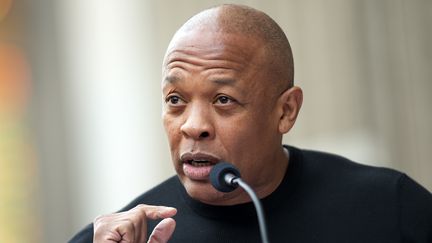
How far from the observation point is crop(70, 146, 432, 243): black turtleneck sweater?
3328mm

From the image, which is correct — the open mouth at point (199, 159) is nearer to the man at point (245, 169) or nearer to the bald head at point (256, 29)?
the man at point (245, 169)

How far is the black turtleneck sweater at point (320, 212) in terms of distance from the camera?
131 inches

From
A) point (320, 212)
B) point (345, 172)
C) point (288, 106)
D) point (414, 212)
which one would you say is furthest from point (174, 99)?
point (414, 212)

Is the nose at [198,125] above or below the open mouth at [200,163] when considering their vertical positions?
above

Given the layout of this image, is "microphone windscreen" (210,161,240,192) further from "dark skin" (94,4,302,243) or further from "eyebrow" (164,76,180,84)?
"eyebrow" (164,76,180,84)

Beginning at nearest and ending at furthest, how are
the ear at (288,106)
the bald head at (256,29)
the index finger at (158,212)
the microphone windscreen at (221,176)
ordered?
the microphone windscreen at (221,176)
the index finger at (158,212)
the bald head at (256,29)
the ear at (288,106)

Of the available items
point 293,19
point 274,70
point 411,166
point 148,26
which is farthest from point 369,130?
point 274,70

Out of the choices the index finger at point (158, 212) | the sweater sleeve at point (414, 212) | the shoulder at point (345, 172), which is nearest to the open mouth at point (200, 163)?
the index finger at point (158, 212)

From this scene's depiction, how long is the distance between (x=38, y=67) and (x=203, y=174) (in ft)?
16.2

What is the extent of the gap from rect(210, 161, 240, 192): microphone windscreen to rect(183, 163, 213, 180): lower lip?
254 mm

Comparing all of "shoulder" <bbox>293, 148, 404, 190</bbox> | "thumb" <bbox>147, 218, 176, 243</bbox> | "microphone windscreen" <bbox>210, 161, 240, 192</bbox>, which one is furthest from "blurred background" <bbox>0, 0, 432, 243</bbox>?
"microphone windscreen" <bbox>210, 161, 240, 192</bbox>

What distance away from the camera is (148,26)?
689 centimetres

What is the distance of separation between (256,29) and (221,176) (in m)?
0.63

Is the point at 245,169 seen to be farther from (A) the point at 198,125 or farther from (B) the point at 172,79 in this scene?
Answer: (B) the point at 172,79
